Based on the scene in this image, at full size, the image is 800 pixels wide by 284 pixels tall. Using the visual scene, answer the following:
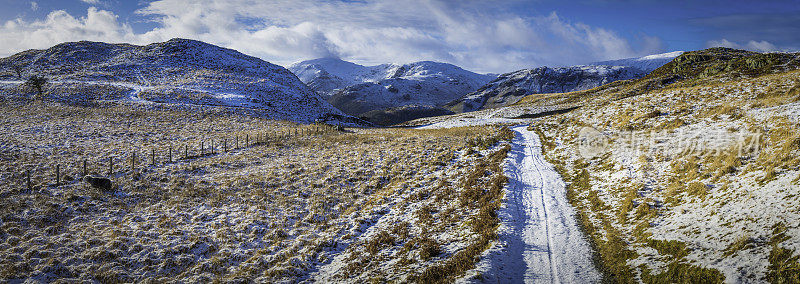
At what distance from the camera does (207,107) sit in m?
65.9

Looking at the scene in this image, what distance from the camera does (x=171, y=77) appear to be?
3588 inches

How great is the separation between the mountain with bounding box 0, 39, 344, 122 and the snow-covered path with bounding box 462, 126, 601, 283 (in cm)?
6126

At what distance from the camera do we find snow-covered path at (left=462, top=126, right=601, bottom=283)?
34.1 ft

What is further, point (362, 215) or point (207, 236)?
point (362, 215)

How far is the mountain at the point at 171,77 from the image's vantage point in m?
71.6

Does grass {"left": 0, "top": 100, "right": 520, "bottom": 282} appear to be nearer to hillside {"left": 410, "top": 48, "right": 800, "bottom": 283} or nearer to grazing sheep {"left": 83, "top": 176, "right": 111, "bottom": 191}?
grazing sheep {"left": 83, "top": 176, "right": 111, "bottom": 191}

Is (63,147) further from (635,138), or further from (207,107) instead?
(635,138)

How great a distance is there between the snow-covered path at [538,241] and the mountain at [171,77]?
201ft

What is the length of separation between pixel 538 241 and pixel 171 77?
108m

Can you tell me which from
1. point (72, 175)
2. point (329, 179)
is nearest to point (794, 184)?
point (329, 179)

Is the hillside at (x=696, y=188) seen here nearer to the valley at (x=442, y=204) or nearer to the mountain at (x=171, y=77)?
the valley at (x=442, y=204)

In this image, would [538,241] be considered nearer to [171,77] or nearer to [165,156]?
[165,156]

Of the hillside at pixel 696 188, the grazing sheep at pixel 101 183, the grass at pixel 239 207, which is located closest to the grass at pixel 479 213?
the grass at pixel 239 207

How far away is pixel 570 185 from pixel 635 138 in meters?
8.89
